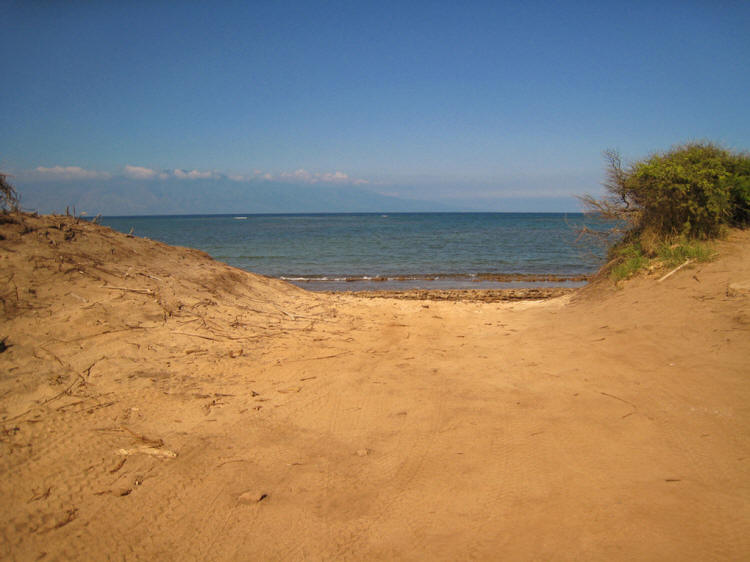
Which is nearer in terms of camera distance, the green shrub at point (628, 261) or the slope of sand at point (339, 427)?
the slope of sand at point (339, 427)

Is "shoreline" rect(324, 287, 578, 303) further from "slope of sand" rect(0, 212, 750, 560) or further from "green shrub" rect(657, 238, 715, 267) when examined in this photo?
"slope of sand" rect(0, 212, 750, 560)

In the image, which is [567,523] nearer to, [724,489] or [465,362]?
[724,489]

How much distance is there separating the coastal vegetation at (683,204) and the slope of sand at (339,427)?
1.56 metres

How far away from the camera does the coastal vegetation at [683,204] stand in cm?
807

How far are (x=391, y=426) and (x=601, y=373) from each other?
250cm

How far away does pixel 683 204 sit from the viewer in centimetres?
813

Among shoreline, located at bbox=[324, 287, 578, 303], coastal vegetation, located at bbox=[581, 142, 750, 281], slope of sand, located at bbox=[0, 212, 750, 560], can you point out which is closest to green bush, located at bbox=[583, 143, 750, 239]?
coastal vegetation, located at bbox=[581, 142, 750, 281]

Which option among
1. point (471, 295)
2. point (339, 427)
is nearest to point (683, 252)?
point (339, 427)

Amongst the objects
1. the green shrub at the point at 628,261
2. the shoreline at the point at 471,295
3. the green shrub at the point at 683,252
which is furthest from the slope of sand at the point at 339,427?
the shoreline at the point at 471,295

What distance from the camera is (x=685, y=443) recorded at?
11.3ft

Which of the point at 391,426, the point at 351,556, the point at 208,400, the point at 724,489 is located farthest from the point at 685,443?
the point at 208,400

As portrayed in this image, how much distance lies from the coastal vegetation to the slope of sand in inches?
61.6

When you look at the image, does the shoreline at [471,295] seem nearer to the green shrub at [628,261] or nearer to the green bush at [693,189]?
the green shrub at [628,261]

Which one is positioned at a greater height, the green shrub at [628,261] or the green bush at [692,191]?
the green bush at [692,191]
